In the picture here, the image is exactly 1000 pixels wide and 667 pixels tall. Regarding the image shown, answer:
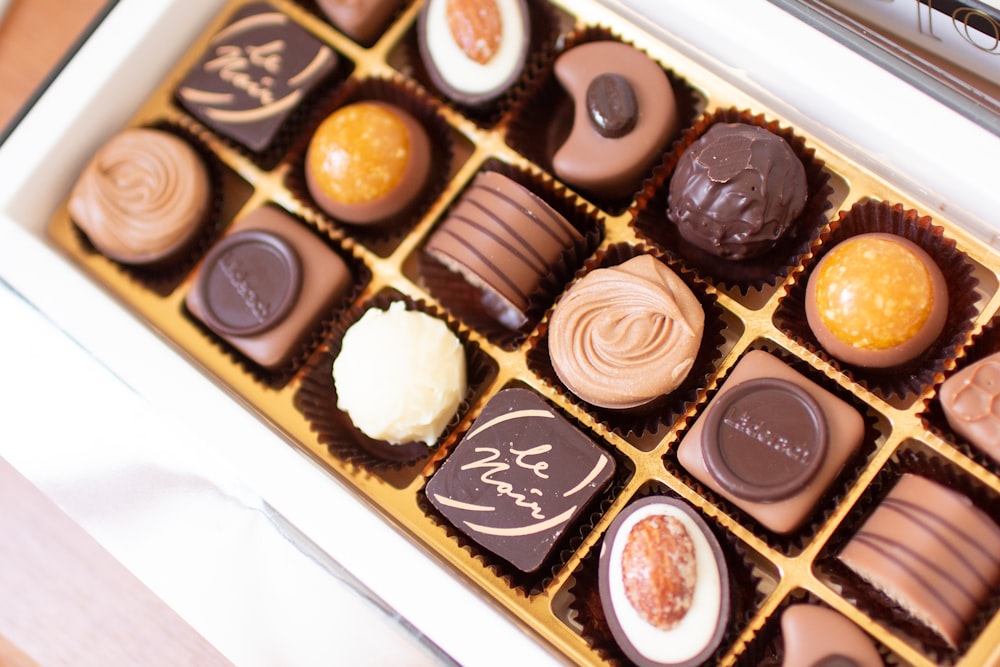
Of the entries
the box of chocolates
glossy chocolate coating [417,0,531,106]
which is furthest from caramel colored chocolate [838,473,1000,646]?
glossy chocolate coating [417,0,531,106]

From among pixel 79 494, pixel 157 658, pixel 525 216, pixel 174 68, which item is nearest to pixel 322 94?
pixel 174 68

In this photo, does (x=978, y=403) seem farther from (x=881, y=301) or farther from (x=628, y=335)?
(x=628, y=335)

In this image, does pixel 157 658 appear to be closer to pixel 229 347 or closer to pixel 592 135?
pixel 229 347

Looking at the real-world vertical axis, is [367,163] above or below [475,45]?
below

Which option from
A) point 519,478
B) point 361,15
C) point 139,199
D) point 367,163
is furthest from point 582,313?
point 139,199

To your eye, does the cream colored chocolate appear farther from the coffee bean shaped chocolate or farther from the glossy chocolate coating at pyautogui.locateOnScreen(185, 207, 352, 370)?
the coffee bean shaped chocolate

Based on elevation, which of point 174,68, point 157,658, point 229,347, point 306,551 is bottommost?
point 157,658

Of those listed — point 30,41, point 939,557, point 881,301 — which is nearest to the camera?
point 939,557
